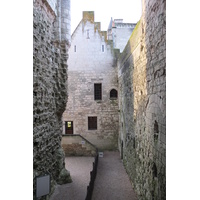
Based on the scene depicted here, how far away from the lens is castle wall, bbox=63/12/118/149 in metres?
13.3

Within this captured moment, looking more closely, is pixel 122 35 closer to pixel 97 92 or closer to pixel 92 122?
pixel 97 92

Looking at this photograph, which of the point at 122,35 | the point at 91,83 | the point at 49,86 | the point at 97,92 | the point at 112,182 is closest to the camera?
the point at 49,86

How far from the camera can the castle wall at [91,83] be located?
43.5ft

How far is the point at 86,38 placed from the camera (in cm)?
1351

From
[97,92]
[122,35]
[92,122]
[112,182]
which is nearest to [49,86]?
[112,182]

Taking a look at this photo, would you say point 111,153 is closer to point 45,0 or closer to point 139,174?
point 139,174

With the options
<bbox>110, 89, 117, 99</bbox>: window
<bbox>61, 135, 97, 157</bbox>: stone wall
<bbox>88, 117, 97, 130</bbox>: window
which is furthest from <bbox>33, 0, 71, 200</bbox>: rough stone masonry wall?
<bbox>110, 89, 117, 99</bbox>: window

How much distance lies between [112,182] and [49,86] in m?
4.73

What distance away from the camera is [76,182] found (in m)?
7.73

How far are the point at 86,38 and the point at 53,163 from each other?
9290 mm

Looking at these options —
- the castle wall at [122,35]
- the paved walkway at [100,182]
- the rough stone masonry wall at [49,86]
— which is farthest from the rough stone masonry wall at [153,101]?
the castle wall at [122,35]

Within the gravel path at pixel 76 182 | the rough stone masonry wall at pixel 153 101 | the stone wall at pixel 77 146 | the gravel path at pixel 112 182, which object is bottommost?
the gravel path at pixel 112 182

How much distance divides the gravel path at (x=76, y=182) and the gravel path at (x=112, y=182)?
46 centimetres

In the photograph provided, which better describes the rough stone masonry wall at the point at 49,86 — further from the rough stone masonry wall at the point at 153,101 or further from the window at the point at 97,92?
the window at the point at 97,92
